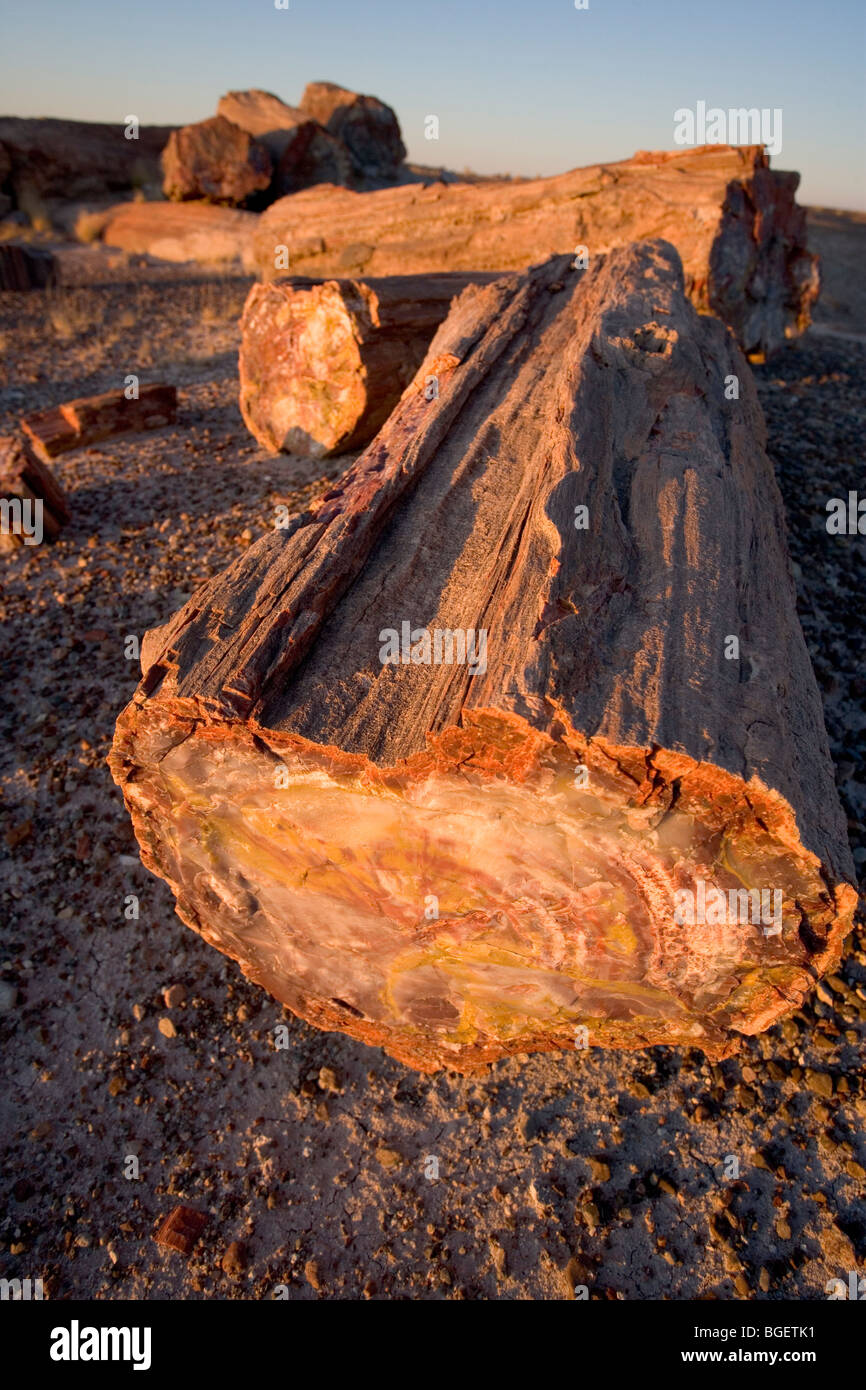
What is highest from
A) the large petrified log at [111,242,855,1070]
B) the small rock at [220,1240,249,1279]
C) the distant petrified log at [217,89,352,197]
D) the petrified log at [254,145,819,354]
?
the distant petrified log at [217,89,352,197]

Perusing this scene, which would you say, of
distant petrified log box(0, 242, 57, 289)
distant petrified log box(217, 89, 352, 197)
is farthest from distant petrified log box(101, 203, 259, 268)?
distant petrified log box(0, 242, 57, 289)

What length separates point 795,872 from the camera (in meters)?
1.62

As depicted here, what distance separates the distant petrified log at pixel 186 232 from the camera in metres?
10.4

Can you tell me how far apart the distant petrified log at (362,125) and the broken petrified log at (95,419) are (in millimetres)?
10829

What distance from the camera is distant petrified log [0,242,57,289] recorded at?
840cm

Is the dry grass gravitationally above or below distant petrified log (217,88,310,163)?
below

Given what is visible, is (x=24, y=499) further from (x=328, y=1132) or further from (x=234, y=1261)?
(x=234, y=1261)

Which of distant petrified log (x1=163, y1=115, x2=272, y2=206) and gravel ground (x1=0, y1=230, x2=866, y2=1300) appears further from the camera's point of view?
distant petrified log (x1=163, y1=115, x2=272, y2=206)

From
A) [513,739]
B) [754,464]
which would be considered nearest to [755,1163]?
[513,739]

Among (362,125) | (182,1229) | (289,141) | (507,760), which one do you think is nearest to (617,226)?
(507,760)

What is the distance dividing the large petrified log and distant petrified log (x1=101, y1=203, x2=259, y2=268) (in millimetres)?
9928

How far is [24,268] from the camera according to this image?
8578 mm

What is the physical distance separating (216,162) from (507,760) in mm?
12928

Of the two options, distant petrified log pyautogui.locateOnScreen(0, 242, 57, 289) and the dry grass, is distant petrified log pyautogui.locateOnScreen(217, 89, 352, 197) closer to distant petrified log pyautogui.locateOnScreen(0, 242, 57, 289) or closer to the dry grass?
distant petrified log pyautogui.locateOnScreen(0, 242, 57, 289)
